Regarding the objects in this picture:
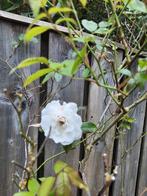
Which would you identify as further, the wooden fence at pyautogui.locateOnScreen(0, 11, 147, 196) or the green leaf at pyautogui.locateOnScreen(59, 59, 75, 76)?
the wooden fence at pyautogui.locateOnScreen(0, 11, 147, 196)

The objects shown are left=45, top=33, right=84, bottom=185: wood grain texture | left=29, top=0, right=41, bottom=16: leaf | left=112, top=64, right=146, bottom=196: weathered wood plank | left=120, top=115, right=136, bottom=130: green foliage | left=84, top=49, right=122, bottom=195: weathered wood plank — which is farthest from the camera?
left=112, top=64, right=146, bottom=196: weathered wood plank

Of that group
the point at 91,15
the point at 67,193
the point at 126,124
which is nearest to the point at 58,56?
the point at 126,124

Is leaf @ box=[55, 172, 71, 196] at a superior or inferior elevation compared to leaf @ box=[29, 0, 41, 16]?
inferior

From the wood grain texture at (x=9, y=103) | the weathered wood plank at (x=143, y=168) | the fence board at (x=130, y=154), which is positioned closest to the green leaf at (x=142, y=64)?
the wood grain texture at (x=9, y=103)

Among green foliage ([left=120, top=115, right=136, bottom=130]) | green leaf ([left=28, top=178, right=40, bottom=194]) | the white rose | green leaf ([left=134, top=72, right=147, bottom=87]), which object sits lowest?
green leaf ([left=28, top=178, right=40, bottom=194])

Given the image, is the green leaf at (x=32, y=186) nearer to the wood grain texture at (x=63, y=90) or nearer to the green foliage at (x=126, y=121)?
the green foliage at (x=126, y=121)

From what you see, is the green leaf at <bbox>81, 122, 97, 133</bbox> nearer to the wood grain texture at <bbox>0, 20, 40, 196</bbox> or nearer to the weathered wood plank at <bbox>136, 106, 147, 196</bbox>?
the wood grain texture at <bbox>0, 20, 40, 196</bbox>

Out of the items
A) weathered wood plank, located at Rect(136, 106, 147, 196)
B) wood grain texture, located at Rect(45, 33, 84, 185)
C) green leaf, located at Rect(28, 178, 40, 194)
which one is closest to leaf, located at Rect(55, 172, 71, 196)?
green leaf, located at Rect(28, 178, 40, 194)
